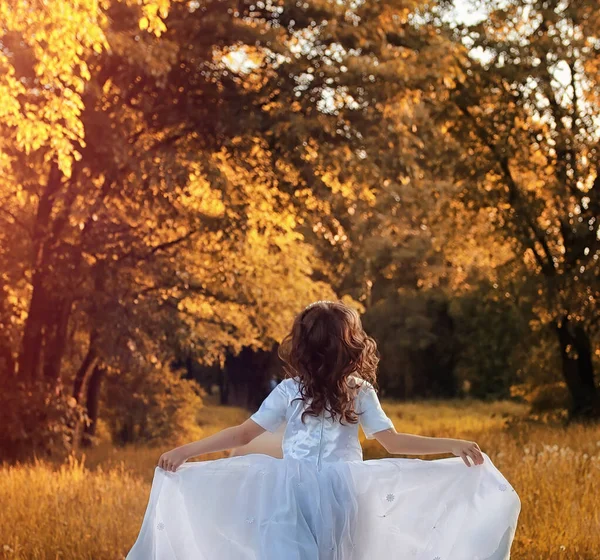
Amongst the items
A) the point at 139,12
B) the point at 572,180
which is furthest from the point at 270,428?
the point at 572,180

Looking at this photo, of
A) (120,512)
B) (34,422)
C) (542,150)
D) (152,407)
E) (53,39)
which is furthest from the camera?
(152,407)

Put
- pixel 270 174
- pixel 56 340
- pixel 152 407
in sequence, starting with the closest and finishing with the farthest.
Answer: pixel 270 174, pixel 56 340, pixel 152 407

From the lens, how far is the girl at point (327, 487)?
4.20m

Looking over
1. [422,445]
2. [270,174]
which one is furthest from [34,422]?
[422,445]

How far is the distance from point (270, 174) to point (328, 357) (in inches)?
472

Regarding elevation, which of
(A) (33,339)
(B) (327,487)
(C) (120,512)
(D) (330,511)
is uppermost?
(A) (33,339)

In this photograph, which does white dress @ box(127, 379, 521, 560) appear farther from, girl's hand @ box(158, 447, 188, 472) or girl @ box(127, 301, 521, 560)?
girl's hand @ box(158, 447, 188, 472)

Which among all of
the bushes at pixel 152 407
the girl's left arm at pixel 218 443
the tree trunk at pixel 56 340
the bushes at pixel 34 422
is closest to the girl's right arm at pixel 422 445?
the girl's left arm at pixel 218 443

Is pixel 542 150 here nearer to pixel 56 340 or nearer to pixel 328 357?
pixel 56 340

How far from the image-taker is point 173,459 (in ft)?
14.5

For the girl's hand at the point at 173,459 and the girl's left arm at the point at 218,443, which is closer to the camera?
the girl's left arm at the point at 218,443

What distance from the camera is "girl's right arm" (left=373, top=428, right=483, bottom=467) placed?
164 inches

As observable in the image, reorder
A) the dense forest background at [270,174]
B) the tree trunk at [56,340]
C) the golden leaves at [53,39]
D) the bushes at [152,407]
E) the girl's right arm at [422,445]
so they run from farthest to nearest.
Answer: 1. the bushes at [152,407]
2. the tree trunk at [56,340]
3. the dense forest background at [270,174]
4. the golden leaves at [53,39]
5. the girl's right arm at [422,445]

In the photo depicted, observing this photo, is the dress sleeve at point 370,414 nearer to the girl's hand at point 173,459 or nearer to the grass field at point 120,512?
the girl's hand at point 173,459
